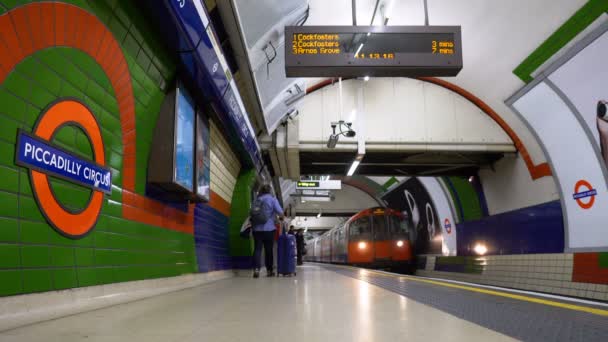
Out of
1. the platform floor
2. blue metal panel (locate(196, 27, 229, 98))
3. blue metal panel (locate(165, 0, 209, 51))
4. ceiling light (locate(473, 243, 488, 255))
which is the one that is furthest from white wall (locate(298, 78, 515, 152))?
the platform floor

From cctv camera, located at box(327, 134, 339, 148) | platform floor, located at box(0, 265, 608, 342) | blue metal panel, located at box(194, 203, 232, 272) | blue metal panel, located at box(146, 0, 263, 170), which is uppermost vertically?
cctv camera, located at box(327, 134, 339, 148)

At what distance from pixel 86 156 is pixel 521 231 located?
9.97m

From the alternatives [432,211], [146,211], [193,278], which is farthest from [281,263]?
[432,211]

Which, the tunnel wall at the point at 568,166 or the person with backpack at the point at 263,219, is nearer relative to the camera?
the tunnel wall at the point at 568,166

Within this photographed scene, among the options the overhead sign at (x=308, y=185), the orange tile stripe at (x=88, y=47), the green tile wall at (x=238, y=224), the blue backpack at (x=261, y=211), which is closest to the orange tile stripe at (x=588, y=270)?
the blue backpack at (x=261, y=211)

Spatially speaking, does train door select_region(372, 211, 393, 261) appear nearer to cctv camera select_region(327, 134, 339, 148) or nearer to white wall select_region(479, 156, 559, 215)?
white wall select_region(479, 156, 559, 215)

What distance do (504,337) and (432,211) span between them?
15119 millimetres

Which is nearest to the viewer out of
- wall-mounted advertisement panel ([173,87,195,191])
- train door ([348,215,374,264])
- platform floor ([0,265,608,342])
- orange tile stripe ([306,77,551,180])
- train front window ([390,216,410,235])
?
platform floor ([0,265,608,342])

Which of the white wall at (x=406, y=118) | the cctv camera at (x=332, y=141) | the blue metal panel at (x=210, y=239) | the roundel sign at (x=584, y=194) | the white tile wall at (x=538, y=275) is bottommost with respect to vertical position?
the white tile wall at (x=538, y=275)

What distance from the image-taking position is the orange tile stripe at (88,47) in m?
1.85

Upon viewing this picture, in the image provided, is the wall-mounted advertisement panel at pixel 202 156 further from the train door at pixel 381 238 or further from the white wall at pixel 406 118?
the train door at pixel 381 238

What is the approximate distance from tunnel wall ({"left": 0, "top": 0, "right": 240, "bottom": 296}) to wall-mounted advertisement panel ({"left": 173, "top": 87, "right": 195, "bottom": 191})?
0.72 feet

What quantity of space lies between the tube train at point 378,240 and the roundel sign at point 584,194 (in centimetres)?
849

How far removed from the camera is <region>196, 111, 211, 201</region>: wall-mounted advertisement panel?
432cm
